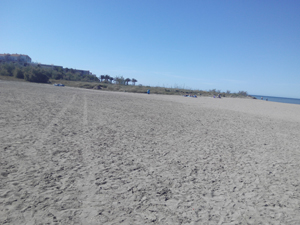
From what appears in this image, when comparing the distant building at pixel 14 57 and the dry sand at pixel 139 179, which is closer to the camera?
the dry sand at pixel 139 179

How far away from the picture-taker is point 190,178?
13.6 ft

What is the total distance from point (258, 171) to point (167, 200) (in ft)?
8.36

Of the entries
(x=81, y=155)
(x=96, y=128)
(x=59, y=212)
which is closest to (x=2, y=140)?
(x=81, y=155)

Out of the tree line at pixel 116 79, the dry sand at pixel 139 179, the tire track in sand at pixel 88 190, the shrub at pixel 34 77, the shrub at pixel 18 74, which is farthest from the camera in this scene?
the tree line at pixel 116 79

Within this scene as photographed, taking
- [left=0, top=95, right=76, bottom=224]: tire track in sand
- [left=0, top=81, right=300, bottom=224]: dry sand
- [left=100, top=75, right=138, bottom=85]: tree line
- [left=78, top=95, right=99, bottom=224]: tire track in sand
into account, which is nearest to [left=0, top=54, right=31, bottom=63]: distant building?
[left=100, top=75, right=138, bottom=85]: tree line

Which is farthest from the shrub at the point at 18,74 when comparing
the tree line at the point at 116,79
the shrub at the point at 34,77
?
the tree line at the point at 116,79

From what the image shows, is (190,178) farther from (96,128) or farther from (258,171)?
(96,128)

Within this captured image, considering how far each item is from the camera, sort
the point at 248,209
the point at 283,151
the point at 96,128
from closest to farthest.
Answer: the point at 248,209 < the point at 283,151 < the point at 96,128

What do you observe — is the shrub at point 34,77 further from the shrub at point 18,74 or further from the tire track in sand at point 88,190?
the tire track in sand at point 88,190

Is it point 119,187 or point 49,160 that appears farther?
point 49,160

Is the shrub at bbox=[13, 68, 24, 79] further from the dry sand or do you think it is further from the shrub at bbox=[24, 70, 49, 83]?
the dry sand

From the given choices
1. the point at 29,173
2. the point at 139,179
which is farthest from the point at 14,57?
the point at 139,179

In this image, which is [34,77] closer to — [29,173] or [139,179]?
[29,173]

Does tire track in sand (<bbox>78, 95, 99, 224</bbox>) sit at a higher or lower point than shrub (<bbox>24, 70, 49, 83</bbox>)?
lower
